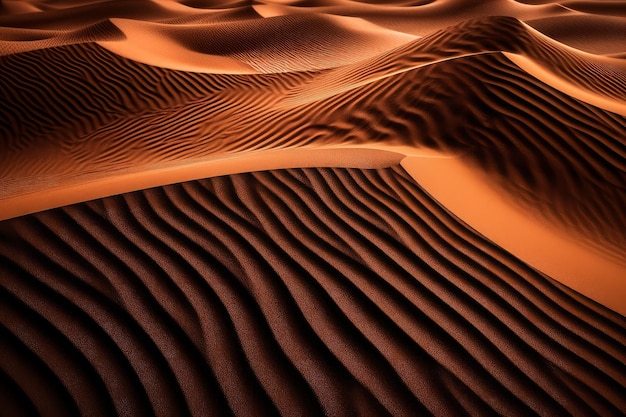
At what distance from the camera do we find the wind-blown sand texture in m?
1.73

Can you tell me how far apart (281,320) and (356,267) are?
22.0 inches

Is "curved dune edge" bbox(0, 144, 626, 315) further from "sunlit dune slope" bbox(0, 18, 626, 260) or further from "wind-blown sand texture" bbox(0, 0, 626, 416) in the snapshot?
"sunlit dune slope" bbox(0, 18, 626, 260)

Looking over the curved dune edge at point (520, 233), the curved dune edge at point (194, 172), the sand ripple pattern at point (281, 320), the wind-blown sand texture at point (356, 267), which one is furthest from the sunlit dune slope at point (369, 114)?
the sand ripple pattern at point (281, 320)

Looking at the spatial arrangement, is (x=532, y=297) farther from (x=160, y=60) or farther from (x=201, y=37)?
(x=201, y=37)

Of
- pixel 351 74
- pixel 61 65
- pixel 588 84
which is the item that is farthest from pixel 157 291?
pixel 61 65

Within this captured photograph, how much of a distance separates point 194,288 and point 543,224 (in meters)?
2.40

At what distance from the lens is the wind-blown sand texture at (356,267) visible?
1732mm

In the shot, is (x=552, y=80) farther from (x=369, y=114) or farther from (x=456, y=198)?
(x=456, y=198)

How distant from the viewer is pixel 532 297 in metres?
2.31

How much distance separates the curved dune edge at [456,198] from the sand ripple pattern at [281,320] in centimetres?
16

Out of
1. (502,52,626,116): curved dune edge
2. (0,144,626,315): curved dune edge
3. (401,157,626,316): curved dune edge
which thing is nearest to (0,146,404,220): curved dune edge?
(0,144,626,315): curved dune edge

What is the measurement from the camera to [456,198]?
318 centimetres

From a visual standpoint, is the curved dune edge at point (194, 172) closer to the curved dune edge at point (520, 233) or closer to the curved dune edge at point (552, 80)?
the curved dune edge at point (520, 233)

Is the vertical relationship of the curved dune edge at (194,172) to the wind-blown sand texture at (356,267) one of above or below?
above
